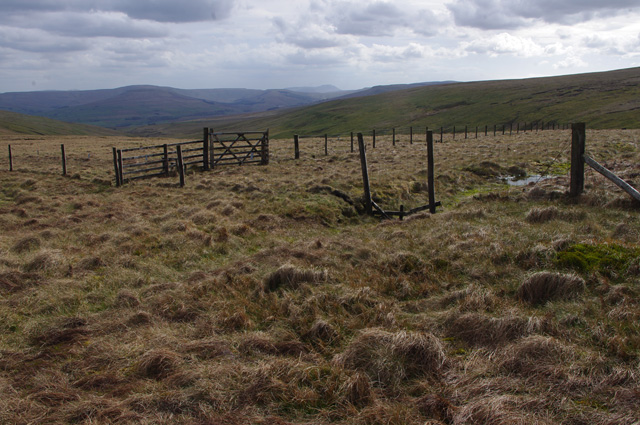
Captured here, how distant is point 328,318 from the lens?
18.2ft

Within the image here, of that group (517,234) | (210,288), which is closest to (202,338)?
(210,288)

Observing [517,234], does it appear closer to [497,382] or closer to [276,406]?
[497,382]

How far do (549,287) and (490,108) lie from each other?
12988 cm

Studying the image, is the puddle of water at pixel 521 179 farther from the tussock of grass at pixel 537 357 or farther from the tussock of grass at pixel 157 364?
the tussock of grass at pixel 157 364

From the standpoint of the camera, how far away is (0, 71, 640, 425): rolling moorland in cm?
380

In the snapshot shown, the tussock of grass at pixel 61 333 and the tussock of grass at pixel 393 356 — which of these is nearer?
the tussock of grass at pixel 393 356

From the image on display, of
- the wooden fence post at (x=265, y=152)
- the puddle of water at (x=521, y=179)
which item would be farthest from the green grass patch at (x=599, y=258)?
the wooden fence post at (x=265, y=152)

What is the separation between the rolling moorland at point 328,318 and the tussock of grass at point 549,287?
19mm

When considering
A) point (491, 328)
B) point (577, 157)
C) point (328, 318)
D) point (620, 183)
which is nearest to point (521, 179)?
point (577, 157)

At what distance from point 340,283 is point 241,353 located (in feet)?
7.85

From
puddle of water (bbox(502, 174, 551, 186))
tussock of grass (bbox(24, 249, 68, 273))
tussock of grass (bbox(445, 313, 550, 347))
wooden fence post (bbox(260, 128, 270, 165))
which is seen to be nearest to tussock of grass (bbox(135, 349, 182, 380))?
tussock of grass (bbox(445, 313, 550, 347))

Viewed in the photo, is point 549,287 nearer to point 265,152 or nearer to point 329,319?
point 329,319

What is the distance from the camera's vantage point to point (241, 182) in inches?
720

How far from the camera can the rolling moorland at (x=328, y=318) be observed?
150 inches
